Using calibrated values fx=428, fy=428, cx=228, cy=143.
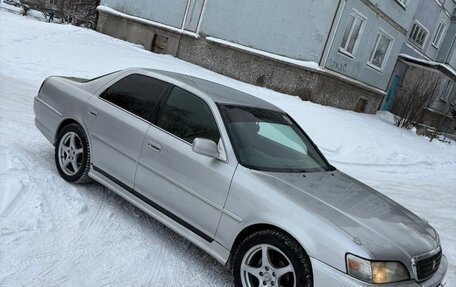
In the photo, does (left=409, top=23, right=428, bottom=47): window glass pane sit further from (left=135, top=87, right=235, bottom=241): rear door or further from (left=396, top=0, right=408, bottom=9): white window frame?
(left=135, top=87, right=235, bottom=241): rear door

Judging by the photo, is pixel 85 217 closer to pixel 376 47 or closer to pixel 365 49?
pixel 365 49

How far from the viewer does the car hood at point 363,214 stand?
9.41 ft

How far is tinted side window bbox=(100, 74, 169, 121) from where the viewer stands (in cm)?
411

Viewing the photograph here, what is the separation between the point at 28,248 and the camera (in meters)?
3.24

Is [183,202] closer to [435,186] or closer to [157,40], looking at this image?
[435,186]

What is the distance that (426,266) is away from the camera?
120 inches

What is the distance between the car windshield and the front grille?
1.19m

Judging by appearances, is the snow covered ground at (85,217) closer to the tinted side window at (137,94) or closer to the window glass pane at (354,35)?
the tinted side window at (137,94)

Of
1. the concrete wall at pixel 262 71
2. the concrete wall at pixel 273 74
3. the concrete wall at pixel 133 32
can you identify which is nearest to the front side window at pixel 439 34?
the concrete wall at pixel 262 71

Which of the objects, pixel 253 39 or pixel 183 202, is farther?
pixel 253 39

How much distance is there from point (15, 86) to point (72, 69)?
2.89 meters

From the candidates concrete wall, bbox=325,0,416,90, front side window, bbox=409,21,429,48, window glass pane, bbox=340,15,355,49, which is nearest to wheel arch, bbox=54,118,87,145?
concrete wall, bbox=325,0,416,90

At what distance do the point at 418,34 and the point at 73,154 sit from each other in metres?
23.1

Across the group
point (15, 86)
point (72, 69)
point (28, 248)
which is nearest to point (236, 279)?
point (28, 248)
